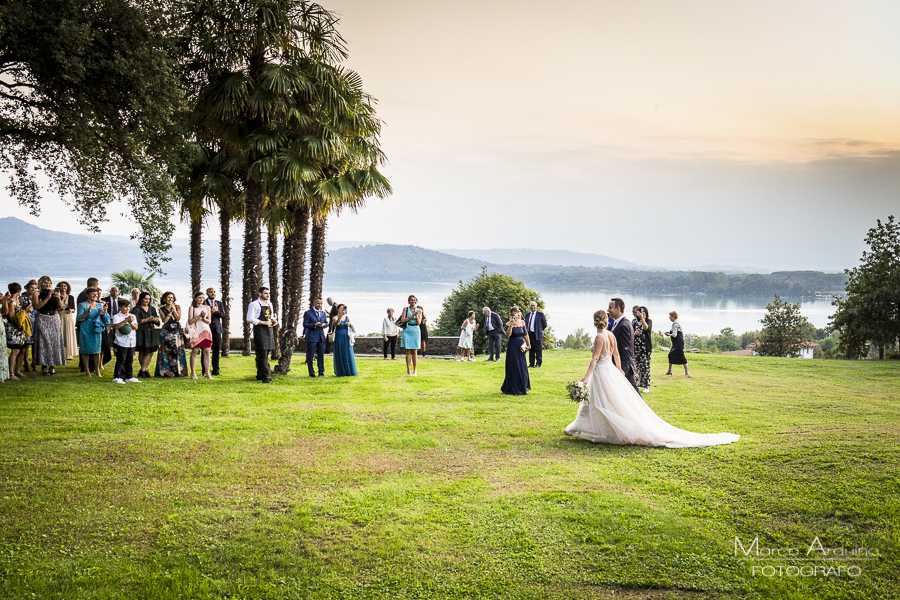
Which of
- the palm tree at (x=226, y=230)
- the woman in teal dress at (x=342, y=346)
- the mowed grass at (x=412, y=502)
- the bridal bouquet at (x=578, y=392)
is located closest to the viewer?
the mowed grass at (x=412, y=502)

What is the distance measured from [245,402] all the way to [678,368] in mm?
14190

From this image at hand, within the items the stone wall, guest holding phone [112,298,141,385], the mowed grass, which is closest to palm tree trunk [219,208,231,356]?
the stone wall

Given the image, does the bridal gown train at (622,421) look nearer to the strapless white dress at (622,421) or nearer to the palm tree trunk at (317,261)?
the strapless white dress at (622,421)

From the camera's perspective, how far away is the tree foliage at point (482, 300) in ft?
92.1

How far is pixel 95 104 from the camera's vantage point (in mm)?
11344

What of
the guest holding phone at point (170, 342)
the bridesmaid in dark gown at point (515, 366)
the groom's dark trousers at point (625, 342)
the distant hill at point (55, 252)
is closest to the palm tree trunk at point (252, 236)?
the guest holding phone at point (170, 342)

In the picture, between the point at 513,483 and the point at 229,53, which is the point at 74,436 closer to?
the point at 513,483

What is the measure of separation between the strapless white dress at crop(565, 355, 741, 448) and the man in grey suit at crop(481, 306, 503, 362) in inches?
429

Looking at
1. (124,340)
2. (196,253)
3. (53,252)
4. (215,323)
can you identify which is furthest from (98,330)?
(53,252)

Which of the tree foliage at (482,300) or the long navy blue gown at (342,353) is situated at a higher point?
the tree foliage at (482,300)

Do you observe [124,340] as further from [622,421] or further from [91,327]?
[622,421]

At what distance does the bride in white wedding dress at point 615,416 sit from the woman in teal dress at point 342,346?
763 cm

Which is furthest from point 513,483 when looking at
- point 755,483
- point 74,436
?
point 74,436

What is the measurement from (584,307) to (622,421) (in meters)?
103
